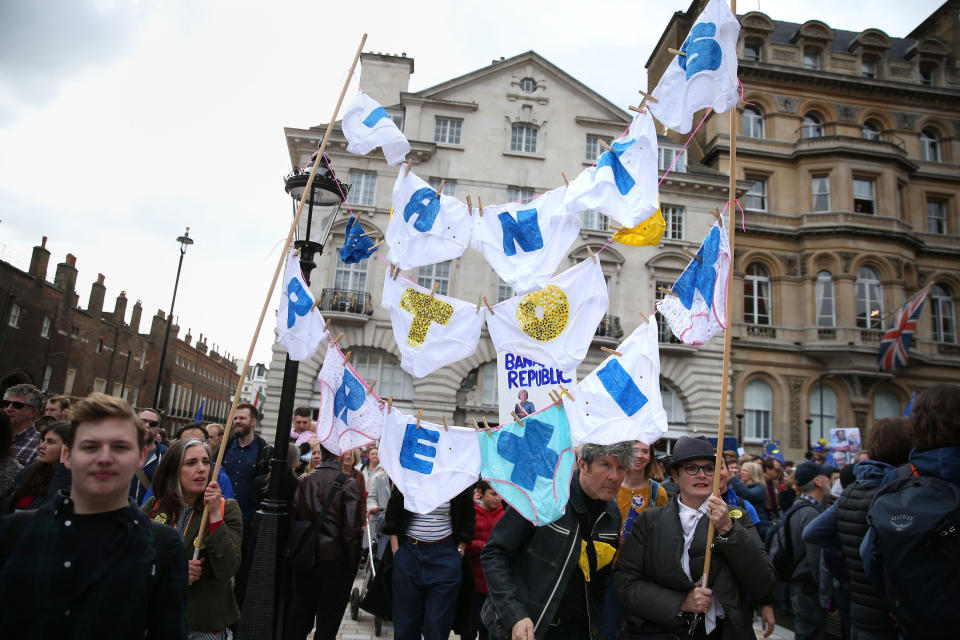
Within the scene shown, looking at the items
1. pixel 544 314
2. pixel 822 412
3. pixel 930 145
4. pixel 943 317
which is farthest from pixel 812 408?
pixel 544 314

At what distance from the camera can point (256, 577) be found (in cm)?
533

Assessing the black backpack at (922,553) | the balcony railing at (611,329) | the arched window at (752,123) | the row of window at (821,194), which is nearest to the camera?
the black backpack at (922,553)

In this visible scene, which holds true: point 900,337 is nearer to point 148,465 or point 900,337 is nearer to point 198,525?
point 148,465

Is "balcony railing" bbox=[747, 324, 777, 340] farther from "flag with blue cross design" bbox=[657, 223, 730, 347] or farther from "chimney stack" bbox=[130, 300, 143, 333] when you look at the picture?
"chimney stack" bbox=[130, 300, 143, 333]

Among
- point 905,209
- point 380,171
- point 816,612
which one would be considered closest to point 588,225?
point 380,171

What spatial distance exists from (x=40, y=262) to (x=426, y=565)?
1462 inches

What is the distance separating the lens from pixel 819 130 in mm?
28062

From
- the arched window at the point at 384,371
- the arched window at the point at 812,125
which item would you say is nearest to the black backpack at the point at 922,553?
the arched window at the point at 384,371

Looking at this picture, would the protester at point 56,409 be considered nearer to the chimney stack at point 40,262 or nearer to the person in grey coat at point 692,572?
the person in grey coat at point 692,572

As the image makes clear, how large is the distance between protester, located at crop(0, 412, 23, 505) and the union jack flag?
1009 inches

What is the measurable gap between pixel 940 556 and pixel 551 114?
80.5 feet

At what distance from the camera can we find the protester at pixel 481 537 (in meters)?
5.27

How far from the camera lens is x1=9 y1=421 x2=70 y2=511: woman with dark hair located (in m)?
4.12

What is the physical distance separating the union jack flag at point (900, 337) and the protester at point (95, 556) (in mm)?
25397
